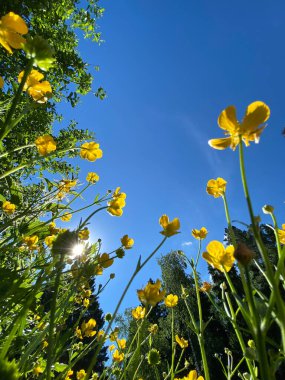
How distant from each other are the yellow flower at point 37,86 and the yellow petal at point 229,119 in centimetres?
64

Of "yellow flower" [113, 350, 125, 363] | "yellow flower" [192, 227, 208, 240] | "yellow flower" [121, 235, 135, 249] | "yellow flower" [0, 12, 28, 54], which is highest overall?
"yellow flower" [192, 227, 208, 240]

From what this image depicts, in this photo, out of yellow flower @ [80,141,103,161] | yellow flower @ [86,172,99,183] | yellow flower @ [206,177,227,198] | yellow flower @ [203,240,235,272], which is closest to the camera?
yellow flower @ [203,240,235,272]

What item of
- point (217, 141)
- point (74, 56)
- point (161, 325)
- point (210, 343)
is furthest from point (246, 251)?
point (161, 325)

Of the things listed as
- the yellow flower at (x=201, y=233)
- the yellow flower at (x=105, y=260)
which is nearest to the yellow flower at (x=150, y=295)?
the yellow flower at (x=105, y=260)

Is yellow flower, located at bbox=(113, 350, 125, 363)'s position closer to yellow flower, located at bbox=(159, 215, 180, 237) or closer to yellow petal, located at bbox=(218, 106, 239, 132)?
yellow flower, located at bbox=(159, 215, 180, 237)

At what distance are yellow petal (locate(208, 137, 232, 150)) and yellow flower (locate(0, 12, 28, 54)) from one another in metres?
0.59

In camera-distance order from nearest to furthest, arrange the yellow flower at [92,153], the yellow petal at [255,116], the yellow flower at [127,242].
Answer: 1. the yellow petal at [255,116]
2. the yellow flower at [127,242]
3. the yellow flower at [92,153]

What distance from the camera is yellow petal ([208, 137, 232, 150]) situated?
0.70 metres

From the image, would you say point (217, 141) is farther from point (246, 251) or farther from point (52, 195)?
point (52, 195)

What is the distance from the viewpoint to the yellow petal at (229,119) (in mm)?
663

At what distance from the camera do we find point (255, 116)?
655 millimetres

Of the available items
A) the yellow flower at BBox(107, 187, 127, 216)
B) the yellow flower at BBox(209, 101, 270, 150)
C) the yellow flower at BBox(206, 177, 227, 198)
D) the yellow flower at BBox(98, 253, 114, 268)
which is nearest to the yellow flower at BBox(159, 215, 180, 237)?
the yellow flower at BBox(206, 177, 227, 198)


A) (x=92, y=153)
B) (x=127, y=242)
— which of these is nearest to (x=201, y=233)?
(x=127, y=242)

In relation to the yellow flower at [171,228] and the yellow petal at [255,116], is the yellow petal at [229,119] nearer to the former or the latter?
the yellow petal at [255,116]
